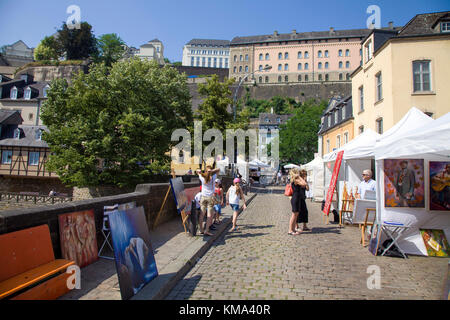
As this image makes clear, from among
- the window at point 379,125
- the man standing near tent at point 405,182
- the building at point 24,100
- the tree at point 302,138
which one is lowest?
the man standing near tent at point 405,182

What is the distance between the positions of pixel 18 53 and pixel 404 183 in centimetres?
11830

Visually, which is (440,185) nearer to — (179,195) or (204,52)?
(179,195)

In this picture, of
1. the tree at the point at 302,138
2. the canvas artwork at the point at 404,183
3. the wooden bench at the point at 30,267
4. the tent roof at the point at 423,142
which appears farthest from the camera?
the tree at the point at 302,138

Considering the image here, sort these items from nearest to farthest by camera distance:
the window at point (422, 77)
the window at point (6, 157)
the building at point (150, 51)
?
1. the window at point (422, 77)
2. the window at point (6, 157)
3. the building at point (150, 51)

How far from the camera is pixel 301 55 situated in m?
93.7

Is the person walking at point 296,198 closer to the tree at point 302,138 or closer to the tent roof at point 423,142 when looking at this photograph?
Result: the tent roof at point 423,142

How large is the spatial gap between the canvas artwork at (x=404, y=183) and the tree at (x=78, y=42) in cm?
7439

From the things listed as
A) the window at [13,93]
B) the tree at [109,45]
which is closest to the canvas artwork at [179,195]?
the window at [13,93]

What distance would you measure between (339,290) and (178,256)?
2944 millimetres

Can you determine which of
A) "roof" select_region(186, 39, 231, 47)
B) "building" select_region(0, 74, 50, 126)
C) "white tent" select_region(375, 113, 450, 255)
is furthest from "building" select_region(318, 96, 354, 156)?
"roof" select_region(186, 39, 231, 47)

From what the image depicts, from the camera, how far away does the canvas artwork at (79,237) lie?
449cm

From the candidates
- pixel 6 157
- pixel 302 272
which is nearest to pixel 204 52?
pixel 6 157

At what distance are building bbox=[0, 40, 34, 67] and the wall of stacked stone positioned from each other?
330 feet
